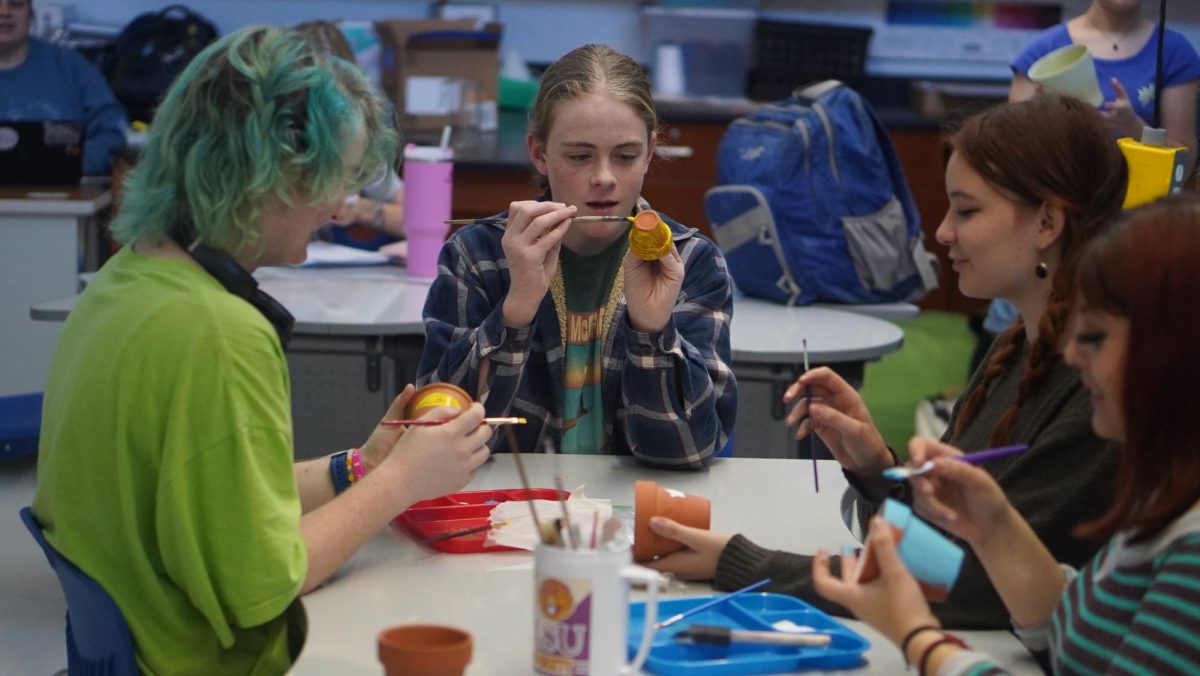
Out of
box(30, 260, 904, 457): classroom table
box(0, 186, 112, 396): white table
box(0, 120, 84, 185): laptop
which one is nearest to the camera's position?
box(30, 260, 904, 457): classroom table

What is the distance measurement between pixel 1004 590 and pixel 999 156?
21.8 inches

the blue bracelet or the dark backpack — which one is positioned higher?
the dark backpack

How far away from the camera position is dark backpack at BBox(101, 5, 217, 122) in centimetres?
558

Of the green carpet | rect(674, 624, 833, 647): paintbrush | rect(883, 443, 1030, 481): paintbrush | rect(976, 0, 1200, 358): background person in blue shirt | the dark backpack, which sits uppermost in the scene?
rect(976, 0, 1200, 358): background person in blue shirt

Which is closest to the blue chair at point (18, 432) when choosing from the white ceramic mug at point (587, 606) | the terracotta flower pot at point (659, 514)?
the terracotta flower pot at point (659, 514)

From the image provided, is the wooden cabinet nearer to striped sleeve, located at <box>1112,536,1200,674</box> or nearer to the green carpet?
the green carpet

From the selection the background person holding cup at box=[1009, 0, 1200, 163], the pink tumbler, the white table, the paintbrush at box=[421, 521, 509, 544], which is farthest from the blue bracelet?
the white table

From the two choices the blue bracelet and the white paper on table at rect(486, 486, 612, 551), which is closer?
the white paper on table at rect(486, 486, 612, 551)

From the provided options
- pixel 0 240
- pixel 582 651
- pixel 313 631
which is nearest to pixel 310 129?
pixel 313 631

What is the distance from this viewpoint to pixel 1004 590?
141 centimetres

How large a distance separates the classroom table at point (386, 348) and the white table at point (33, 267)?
44.0 inches

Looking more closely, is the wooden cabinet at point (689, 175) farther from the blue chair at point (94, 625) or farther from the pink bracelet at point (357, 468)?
the blue chair at point (94, 625)

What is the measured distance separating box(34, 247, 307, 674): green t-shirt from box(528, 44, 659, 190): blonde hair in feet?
2.86

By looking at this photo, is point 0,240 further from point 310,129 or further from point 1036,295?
point 1036,295
